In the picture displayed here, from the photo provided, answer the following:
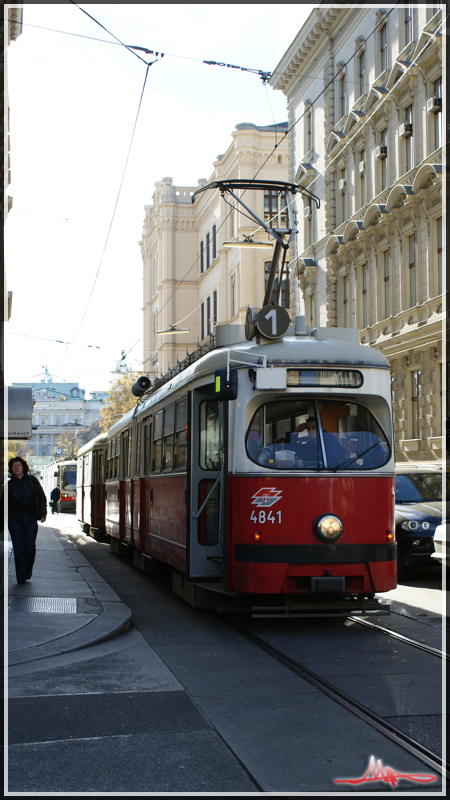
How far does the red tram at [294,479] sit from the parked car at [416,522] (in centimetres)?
401

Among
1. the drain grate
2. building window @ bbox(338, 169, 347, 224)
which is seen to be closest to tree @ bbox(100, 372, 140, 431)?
building window @ bbox(338, 169, 347, 224)

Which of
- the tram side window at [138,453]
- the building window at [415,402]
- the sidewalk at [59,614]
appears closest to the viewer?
the sidewalk at [59,614]

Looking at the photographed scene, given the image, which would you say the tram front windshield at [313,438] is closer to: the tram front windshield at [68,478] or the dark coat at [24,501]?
the dark coat at [24,501]

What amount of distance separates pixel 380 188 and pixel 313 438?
23682mm

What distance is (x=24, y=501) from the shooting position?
12.0m

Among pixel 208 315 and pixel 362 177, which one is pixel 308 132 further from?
pixel 208 315

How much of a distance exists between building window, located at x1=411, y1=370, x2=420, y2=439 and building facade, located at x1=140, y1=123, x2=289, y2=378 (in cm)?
1736

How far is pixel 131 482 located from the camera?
16.0 metres

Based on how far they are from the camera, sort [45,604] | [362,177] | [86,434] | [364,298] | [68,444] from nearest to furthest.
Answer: [45,604]
[364,298]
[362,177]
[68,444]
[86,434]

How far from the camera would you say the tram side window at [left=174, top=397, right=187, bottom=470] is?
34.8 feet

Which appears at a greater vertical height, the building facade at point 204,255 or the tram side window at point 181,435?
the building facade at point 204,255

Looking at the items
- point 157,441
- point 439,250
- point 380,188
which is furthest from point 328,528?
point 380,188

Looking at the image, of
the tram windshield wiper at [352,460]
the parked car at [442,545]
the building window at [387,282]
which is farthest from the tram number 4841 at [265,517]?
the building window at [387,282]

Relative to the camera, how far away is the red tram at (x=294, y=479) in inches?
344
